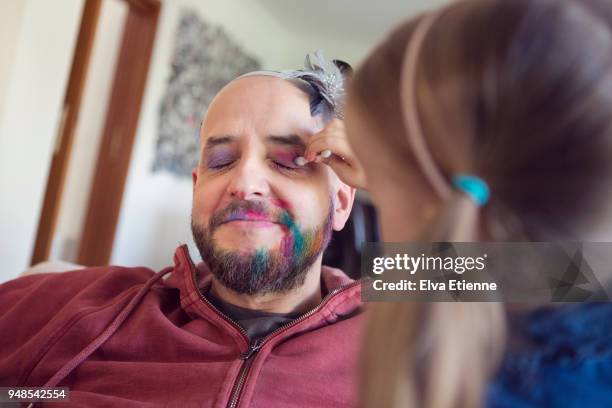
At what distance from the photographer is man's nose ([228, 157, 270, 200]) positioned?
2.78 ft

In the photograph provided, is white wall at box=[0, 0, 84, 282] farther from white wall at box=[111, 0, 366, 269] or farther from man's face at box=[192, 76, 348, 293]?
man's face at box=[192, 76, 348, 293]

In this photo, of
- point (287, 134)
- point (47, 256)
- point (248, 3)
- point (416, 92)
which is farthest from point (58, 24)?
point (416, 92)

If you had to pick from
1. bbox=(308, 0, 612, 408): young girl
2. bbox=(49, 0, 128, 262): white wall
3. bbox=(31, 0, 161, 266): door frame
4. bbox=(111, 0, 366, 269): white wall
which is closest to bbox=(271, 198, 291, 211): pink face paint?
bbox=(308, 0, 612, 408): young girl

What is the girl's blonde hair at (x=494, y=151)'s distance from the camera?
37 cm

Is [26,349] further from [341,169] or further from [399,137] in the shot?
[399,137]

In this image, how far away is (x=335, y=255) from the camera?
2.48 m

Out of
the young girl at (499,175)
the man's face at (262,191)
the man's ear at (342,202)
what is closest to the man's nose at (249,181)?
the man's face at (262,191)

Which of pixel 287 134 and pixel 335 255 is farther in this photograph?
pixel 335 255

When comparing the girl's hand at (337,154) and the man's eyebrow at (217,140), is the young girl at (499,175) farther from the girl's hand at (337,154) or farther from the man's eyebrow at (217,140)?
the man's eyebrow at (217,140)

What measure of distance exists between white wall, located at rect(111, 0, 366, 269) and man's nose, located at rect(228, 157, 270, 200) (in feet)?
4.69

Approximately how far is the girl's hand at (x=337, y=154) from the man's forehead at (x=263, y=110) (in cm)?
6

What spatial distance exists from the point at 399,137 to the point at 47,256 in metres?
2.13

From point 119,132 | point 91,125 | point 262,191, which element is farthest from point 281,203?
point 91,125

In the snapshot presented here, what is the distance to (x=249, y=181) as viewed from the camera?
848mm
